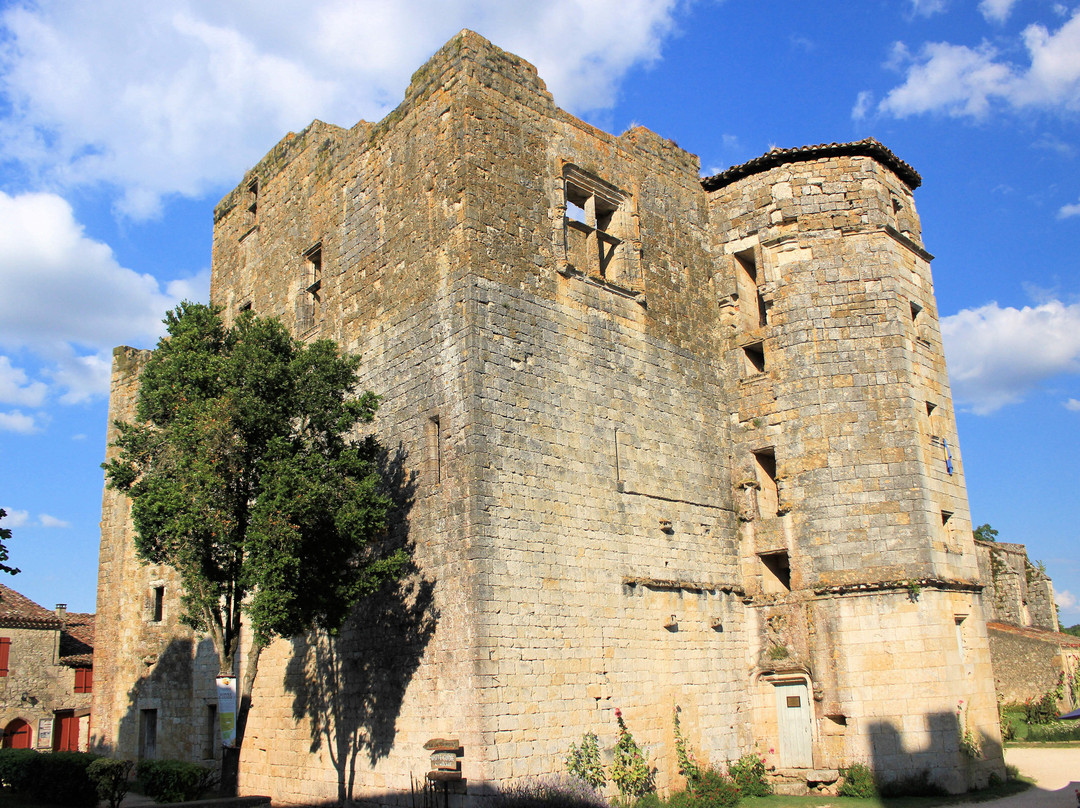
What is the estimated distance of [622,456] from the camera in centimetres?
1345

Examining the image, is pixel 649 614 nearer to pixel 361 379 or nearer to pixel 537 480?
pixel 537 480

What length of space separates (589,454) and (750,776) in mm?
5622

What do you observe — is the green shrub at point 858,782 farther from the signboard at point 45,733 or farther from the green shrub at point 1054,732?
the signboard at point 45,733

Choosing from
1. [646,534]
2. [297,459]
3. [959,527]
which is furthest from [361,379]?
[959,527]

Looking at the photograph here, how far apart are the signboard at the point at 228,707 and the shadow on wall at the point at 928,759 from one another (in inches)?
354

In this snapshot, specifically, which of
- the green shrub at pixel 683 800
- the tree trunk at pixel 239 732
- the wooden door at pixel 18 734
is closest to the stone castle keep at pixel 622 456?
the green shrub at pixel 683 800

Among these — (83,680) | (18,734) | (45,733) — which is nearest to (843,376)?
(83,680)

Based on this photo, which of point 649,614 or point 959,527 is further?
point 959,527

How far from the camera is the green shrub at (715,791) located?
12.5m

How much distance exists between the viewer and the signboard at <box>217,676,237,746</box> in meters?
11.3

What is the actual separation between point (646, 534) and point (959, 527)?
210 inches

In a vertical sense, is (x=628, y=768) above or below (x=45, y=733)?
above

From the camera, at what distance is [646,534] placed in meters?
13.4

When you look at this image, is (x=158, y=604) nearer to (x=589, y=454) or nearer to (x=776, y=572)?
(x=589, y=454)
